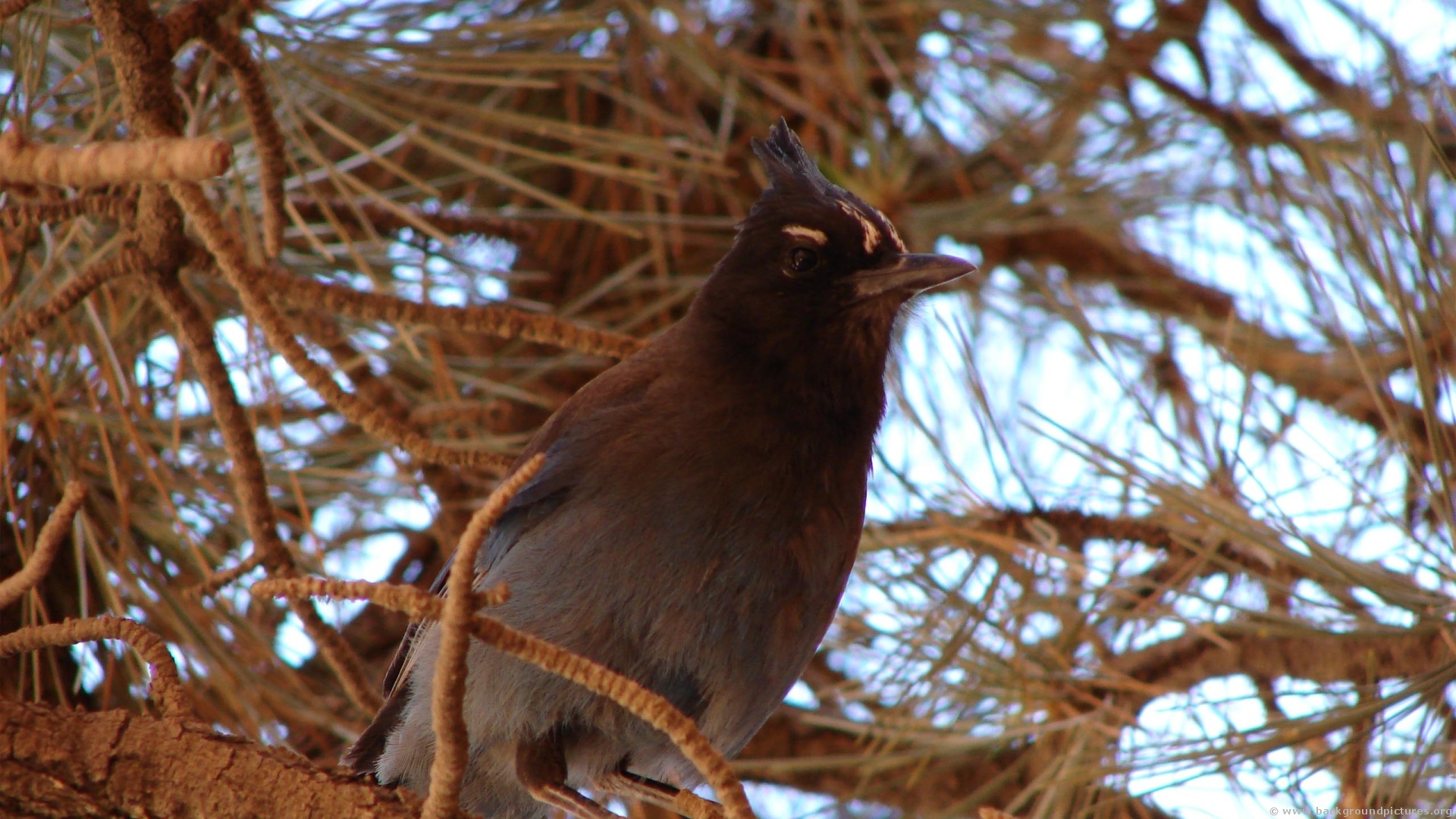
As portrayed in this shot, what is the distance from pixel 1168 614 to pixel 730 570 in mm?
846

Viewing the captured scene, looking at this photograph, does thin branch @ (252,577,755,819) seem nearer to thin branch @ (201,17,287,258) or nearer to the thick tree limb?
the thick tree limb

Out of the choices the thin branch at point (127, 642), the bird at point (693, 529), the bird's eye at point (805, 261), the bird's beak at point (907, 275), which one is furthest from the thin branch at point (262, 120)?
the bird's beak at point (907, 275)

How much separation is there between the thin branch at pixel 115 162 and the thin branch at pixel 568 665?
459 millimetres

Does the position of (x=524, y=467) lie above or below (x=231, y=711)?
above

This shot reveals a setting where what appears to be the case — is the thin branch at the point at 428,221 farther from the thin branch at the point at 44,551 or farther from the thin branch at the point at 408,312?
the thin branch at the point at 44,551

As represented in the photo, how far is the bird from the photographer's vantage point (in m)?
2.44

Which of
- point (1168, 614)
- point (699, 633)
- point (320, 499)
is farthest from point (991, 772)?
point (320, 499)

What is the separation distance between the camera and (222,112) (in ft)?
9.49

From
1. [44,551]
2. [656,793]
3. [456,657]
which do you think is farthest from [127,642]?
[656,793]

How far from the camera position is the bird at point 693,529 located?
2.44 meters

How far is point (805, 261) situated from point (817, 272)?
0.03m

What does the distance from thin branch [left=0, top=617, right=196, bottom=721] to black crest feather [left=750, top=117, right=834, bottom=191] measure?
1.57 m

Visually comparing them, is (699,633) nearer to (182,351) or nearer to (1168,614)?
(1168,614)

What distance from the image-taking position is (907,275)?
2.74m
